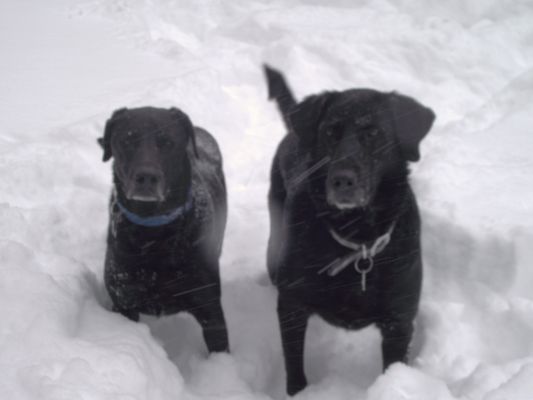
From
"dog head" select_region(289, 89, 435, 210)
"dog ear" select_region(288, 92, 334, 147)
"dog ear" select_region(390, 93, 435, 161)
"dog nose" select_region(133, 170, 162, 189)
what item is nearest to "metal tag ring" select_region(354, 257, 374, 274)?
"dog head" select_region(289, 89, 435, 210)

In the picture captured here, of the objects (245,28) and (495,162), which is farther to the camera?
(245,28)

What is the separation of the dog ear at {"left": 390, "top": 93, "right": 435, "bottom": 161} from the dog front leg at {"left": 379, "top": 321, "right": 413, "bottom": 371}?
875 mm

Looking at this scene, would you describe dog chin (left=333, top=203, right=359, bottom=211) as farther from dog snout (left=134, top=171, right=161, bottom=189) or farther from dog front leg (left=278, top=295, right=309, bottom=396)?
dog snout (left=134, top=171, right=161, bottom=189)

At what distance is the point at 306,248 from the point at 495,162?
8.55ft

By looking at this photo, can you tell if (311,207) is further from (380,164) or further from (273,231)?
(273,231)

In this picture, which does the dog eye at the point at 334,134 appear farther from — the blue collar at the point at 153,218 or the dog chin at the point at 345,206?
the blue collar at the point at 153,218

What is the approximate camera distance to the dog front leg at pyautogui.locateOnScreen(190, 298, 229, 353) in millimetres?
3105

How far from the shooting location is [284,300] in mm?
2943

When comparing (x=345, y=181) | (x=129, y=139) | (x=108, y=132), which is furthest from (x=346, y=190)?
(x=108, y=132)

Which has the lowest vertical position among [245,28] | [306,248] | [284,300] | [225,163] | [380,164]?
[245,28]

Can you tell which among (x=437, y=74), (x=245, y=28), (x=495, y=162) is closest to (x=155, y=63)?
(x=245, y=28)

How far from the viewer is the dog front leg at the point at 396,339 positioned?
2840 mm

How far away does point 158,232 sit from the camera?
3.00m

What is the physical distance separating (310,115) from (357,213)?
1.86 ft
